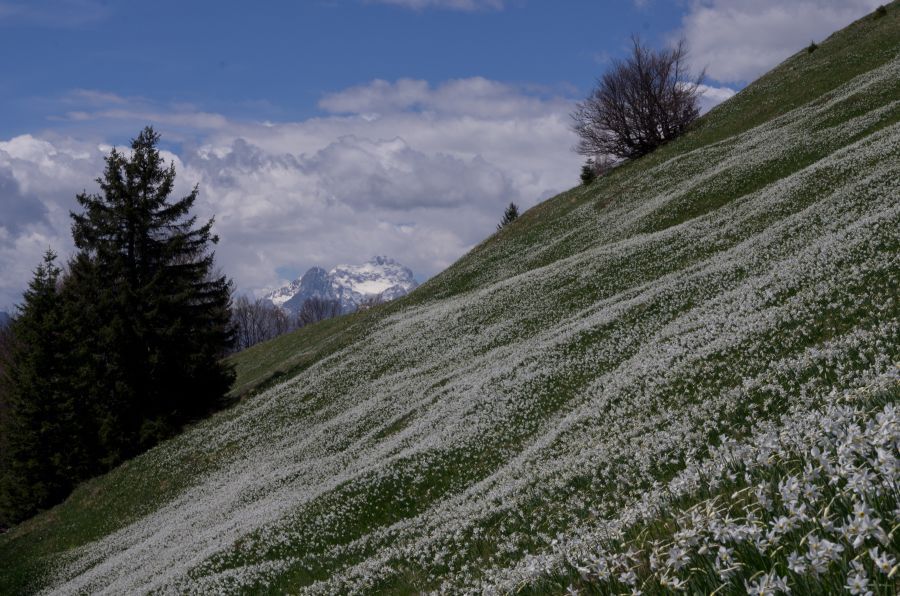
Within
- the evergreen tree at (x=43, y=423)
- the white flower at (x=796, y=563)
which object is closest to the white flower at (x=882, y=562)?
the white flower at (x=796, y=563)

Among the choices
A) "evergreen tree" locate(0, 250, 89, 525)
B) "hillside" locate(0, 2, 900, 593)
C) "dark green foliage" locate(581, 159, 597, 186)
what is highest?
"dark green foliage" locate(581, 159, 597, 186)

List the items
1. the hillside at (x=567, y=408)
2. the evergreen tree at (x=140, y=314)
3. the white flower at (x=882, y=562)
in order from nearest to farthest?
the white flower at (x=882, y=562)
the hillside at (x=567, y=408)
the evergreen tree at (x=140, y=314)

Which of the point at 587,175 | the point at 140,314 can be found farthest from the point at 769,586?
the point at 587,175

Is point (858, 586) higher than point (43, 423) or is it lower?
lower

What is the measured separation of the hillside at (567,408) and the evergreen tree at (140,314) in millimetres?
4334

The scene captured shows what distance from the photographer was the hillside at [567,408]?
394 inches

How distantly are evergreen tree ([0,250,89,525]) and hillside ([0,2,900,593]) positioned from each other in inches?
248

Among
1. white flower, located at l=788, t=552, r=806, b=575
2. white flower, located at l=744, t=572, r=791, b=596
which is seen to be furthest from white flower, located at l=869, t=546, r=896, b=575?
white flower, located at l=744, t=572, r=791, b=596

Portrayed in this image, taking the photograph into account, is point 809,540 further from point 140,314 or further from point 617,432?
point 140,314

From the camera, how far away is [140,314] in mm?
46188

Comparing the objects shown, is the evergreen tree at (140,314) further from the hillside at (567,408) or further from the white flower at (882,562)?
the white flower at (882,562)

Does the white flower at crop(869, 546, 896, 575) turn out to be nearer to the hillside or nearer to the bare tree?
the hillside

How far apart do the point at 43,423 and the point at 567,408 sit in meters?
43.2

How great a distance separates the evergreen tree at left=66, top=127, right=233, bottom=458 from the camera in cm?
4550
